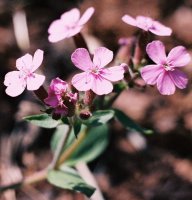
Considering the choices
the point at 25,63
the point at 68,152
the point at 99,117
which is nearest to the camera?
the point at 25,63

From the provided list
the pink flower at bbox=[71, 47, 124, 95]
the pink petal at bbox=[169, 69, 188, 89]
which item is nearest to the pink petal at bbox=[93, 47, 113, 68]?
the pink flower at bbox=[71, 47, 124, 95]

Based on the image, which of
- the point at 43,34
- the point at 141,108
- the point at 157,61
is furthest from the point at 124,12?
the point at 157,61

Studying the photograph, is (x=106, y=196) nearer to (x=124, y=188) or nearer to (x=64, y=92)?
(x=124, y=188)

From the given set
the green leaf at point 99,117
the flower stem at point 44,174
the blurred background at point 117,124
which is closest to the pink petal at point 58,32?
the green leaf at point 99,117

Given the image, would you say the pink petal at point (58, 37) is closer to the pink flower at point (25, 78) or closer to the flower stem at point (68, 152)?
the pink flower at point (25, 78)

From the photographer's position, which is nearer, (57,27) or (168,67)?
(168,67)

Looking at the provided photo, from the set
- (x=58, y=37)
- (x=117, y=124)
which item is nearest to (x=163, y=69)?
(x=58, y=37)

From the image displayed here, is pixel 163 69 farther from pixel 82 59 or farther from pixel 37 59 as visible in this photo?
pixel 37 59
